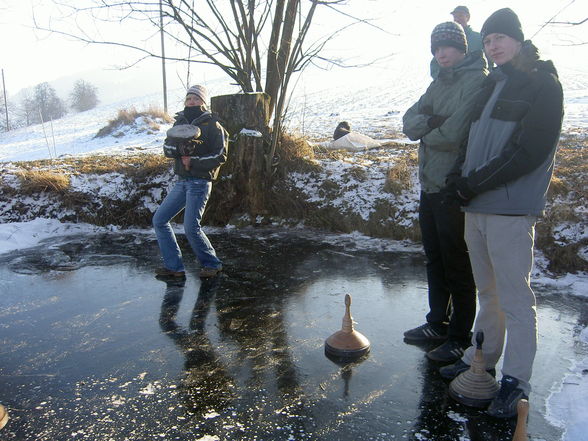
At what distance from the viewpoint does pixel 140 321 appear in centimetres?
438

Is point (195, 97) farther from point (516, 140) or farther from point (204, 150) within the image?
point (516, 140)

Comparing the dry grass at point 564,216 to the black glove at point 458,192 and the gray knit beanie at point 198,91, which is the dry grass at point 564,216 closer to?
the black glove at point 458,192

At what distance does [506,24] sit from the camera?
291cm

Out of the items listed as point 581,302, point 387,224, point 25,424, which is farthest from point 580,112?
point 25,424

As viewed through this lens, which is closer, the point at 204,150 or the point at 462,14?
the point at 204,150

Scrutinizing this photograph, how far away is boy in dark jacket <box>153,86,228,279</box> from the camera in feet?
17.2

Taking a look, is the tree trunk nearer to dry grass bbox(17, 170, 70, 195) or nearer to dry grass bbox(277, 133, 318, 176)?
dry grass bbox(277, 133, 318, 176)

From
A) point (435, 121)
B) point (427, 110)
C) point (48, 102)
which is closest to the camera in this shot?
point (435, 121)

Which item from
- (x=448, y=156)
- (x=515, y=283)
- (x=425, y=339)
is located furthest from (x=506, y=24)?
(x=425, y=339)

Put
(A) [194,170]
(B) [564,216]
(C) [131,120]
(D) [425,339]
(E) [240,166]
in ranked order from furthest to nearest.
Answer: (C) [131,120] → (E) [240,166] → (B) [564,216] → (A) [194,170] → (D) [425,339]

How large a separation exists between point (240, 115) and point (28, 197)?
11.2 ft

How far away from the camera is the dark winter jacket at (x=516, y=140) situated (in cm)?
282

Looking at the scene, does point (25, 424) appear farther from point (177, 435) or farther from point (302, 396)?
point (302, 396)

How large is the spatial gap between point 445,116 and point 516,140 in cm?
71
